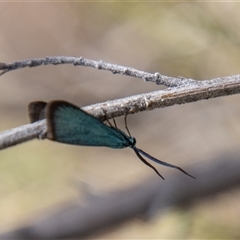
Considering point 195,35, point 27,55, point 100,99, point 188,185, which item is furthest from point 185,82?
point 27,55

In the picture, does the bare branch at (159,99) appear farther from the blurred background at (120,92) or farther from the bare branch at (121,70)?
the blurred background at (120,92)

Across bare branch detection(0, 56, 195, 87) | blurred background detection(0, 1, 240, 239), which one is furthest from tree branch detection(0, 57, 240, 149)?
blurred background detection(0, 1, 240, 239)

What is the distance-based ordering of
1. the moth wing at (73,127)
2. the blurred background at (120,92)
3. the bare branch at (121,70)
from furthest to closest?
the blurred background at (120,92), the bare branch at (121,70), the moth wing at (73,127)

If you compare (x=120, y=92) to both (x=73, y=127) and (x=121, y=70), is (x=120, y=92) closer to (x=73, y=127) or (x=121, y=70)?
(x=121, y=70)

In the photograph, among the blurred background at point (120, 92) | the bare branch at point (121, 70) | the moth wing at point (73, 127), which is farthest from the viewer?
the blurred background at point (120, 92)

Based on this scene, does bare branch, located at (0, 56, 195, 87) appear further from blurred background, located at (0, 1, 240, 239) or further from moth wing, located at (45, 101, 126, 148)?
blurred background, located at (0, 1, 240, 239)

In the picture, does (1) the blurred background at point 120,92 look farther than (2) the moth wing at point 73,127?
Yes

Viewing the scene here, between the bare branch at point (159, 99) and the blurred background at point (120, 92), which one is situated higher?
the blurred background at point (120, 92)

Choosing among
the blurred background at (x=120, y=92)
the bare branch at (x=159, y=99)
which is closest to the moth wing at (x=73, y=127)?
the bare branch at (x=159, y=99)

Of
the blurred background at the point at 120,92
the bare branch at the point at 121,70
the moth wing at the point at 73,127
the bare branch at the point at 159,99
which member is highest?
the blurred background at the point at 120,92

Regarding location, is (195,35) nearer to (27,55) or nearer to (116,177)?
(116,177)
